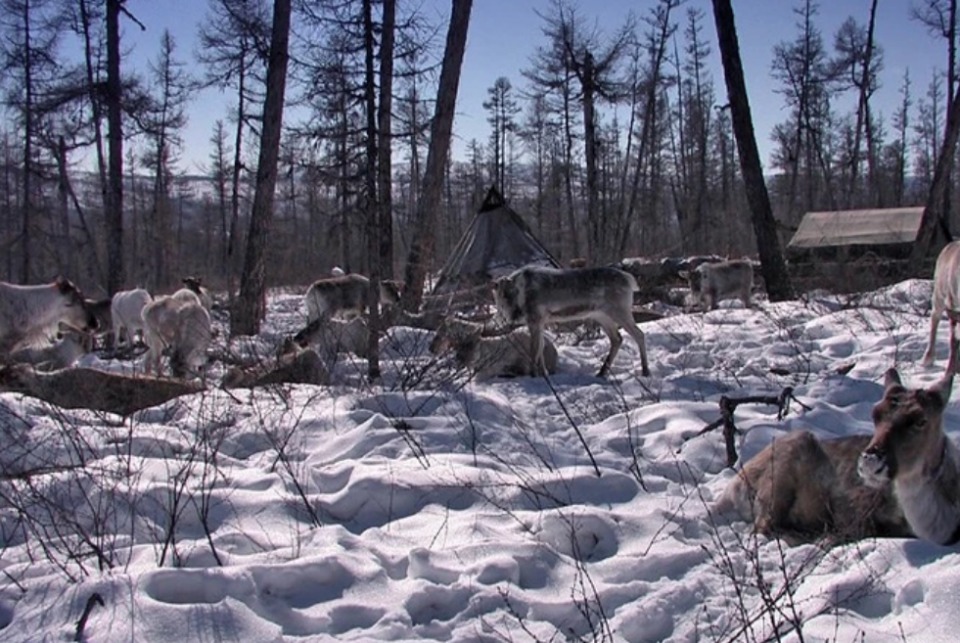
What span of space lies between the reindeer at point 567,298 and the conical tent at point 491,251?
7.51 m

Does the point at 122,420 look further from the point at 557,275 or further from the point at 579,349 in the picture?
the point at 579,349

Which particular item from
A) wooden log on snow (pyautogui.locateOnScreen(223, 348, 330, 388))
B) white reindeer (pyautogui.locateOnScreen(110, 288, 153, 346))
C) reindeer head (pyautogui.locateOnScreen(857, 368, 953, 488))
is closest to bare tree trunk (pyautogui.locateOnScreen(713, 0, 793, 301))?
wooden log on snow (pyautogui.locateOnScreen(223, 348, 330, 388))

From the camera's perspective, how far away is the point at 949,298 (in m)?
7.72

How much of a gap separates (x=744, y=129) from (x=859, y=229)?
13909 mm

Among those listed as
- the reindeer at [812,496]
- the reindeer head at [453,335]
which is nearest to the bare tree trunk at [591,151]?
the reindeer head at [453,335]

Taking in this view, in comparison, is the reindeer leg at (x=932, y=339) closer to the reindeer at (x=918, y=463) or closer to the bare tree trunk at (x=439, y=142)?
the reindeer at (x=918, y=463)

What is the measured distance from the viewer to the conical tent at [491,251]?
18156mm

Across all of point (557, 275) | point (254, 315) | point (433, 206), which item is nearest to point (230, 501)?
point (557, 275)

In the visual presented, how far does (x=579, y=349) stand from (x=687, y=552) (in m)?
8.11

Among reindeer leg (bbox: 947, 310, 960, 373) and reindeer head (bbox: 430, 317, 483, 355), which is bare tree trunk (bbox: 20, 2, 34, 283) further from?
reindeer leg (bbox: 947, 310, 960, 373)

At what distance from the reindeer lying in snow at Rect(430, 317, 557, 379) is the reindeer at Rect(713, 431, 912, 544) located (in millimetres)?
5132

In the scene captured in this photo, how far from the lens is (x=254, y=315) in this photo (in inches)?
577

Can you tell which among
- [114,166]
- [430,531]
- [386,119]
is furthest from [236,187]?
[430,531]

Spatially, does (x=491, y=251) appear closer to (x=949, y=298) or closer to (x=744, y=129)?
(x=744, y=129)
